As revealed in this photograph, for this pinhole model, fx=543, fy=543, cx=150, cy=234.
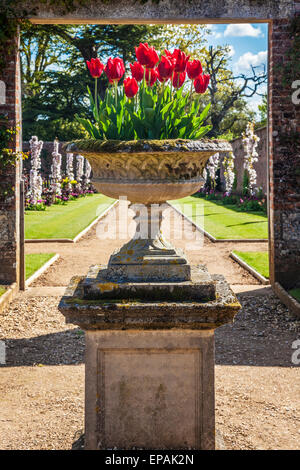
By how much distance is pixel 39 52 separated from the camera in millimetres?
34375

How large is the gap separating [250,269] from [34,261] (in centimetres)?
386

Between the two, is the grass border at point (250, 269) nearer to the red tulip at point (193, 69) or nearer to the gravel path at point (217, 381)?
the gravel path at point (217, 381)

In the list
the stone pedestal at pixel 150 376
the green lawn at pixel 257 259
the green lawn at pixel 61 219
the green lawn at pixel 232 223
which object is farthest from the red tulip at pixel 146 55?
the green lawn at pixel 61 219

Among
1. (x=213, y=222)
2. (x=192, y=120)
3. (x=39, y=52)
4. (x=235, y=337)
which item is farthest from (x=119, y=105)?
(x=39, y=52)

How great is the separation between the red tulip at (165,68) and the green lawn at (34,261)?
5988 millimetres

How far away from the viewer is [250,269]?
9000mm

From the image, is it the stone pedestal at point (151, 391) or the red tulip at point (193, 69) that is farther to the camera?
the red tulip at point (193, 69)

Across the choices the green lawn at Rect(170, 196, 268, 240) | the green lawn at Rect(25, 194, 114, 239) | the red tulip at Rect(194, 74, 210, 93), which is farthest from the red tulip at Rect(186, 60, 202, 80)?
the green lawn at Rect(25, 194, 114, 239)

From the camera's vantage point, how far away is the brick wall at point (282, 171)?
A: 23.7 ft

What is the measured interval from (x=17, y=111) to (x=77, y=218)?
914cm

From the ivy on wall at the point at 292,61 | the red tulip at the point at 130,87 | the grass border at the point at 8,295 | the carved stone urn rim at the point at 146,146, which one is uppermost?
the ivy on wall at the point at 292,61

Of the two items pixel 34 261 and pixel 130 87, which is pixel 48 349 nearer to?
pixel 130 87

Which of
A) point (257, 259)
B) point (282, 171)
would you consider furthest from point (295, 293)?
point (257, 259)

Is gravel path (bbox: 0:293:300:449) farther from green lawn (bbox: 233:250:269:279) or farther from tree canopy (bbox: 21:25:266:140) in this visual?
tree canopy (bbox: 21:25:266:140)
